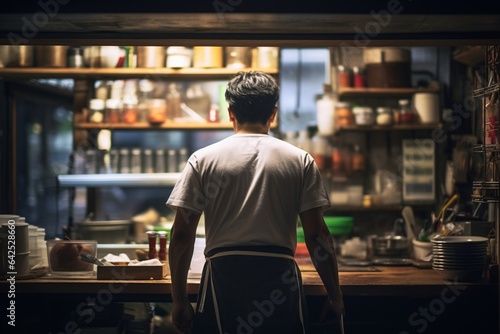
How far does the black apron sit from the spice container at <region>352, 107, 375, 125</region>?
3.07 meters

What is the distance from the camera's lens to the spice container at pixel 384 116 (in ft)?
19.0

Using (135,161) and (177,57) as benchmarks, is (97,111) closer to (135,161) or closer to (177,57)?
(135,161)

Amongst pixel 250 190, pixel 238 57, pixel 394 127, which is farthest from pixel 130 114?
pixel 250 190

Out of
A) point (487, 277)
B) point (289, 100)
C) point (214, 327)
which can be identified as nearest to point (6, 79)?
point (289, 100)

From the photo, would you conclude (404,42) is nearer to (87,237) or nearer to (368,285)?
(368,285)

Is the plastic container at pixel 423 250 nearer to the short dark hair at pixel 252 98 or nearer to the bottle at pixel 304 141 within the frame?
the bottle at pixel 304 141

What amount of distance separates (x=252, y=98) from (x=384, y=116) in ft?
9.98

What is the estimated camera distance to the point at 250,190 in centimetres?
286

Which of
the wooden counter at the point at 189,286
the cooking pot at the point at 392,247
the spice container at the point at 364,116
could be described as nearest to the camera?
the wooden counter at the point at 189,286

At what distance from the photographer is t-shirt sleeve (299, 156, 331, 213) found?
291 cm

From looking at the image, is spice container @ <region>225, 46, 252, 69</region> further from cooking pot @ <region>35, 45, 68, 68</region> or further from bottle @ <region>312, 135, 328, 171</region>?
cooking pot @ <region>35, 45, 68, 68</region>

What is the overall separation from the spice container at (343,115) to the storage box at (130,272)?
108 inches

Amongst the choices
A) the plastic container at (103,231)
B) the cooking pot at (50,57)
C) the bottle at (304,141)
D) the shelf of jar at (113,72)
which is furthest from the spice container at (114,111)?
the bottle at (304,141)

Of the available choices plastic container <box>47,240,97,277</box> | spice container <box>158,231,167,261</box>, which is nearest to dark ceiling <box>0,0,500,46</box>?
plastic container <box>47,240,97,277</box>
